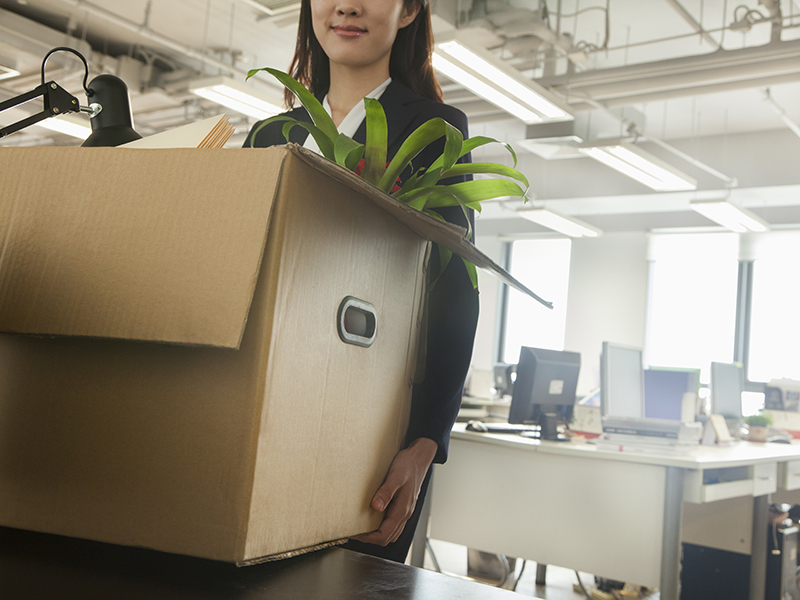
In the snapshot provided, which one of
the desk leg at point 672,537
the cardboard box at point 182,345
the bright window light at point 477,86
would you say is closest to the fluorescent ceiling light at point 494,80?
the bright window light at point 477,86

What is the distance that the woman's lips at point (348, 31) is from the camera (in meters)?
0.90

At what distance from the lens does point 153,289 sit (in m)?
0.51

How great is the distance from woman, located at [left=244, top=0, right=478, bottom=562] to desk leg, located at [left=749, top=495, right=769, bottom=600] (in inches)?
121

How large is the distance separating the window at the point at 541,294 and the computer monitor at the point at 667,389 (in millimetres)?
5668

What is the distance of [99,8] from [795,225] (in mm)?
7444

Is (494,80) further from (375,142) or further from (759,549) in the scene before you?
(375,142)

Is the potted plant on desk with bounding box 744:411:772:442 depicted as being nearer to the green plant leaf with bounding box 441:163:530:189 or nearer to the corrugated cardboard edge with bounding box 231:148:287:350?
the green plant leaf with bounding box 441:163:530:189

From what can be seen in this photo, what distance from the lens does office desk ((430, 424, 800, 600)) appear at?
2.59 meters

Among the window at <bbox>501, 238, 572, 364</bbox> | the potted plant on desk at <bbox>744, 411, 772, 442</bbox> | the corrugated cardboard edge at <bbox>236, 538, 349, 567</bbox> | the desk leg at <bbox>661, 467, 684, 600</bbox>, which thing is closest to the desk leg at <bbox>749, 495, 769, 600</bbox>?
the desk leg at <bbox>661, 467, 684, 600</bbox>

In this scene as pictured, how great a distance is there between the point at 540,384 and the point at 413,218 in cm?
289

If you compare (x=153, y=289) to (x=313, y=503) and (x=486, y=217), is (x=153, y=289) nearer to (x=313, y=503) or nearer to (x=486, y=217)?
(x=313, y=503)

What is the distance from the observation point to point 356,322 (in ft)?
2.01

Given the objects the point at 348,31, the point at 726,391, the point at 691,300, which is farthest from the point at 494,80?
the point at 691,300

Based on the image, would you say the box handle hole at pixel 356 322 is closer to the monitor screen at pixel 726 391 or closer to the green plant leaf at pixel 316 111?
Answer: the green plant leaf at pixel 316 111
